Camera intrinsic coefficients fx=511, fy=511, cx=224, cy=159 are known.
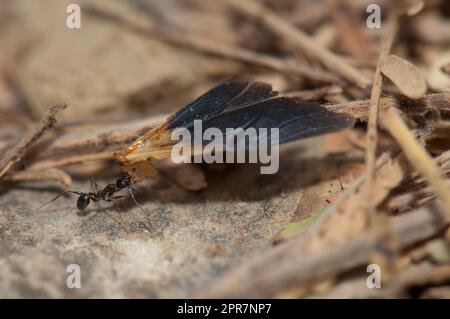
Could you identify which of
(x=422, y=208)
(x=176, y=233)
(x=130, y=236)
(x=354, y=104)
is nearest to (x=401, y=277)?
(x=422, y=208)

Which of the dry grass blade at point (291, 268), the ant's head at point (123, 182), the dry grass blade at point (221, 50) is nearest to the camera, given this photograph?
the dry grass blade at point (291, 268)

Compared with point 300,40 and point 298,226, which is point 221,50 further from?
point 298,226

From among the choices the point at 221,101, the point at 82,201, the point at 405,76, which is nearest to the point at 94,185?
the point at 82,201

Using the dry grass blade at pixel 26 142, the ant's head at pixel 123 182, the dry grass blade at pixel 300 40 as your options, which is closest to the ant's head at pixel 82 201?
the ant's head at pixel 123 182

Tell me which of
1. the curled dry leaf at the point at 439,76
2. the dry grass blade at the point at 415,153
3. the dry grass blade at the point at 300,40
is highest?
the dry grass blade at the point at 300,40

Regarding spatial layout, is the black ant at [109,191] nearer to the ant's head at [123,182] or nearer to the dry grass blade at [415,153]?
the ant's head at [123,182]

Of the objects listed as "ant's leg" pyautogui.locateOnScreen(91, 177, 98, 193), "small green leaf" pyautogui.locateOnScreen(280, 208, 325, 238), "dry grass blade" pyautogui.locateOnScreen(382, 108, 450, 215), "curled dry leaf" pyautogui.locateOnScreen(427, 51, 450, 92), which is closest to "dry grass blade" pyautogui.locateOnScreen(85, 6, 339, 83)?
"curled dry leaf" pyautogui.locateOnScreen(427, 51, 450, 92)

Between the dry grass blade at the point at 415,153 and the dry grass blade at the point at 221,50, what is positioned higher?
the dry grass blade at the point at 221,50

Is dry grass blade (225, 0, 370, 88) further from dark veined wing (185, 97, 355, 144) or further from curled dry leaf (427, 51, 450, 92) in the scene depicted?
dark veined wing (185, 97, 355, 144)
